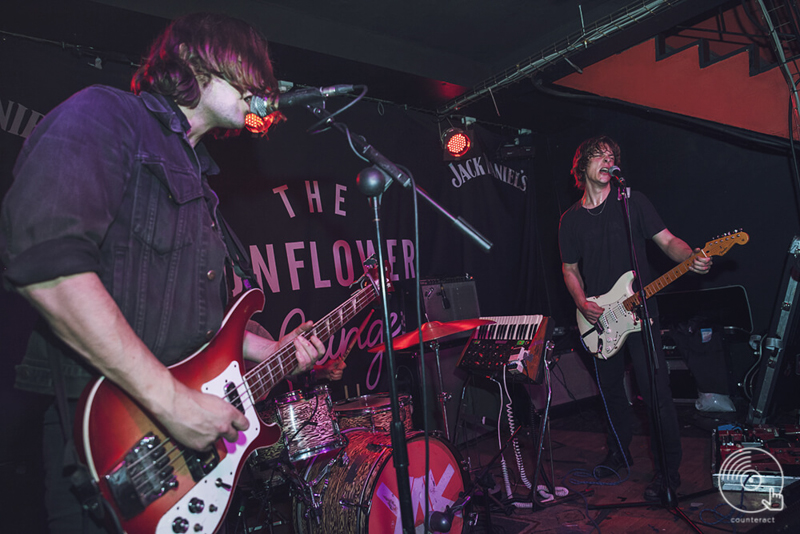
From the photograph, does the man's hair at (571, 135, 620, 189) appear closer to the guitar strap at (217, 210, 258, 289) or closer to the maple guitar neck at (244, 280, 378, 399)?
the maple guitar neck at (244, 280, 378, 399)

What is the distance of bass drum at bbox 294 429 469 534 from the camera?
Answer: 88.7 inches

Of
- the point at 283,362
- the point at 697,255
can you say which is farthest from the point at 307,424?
the point at 697,255

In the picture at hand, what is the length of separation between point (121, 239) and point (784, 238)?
5836mm

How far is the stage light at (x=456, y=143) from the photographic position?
17.6ft

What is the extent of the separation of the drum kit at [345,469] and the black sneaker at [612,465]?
4.68ft

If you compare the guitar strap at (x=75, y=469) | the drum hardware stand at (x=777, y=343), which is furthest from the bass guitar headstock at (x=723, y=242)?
the guitar strap at (x=75, y=469)

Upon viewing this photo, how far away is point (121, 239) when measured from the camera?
1.31 metres

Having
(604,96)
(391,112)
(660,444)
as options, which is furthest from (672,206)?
(660,444)

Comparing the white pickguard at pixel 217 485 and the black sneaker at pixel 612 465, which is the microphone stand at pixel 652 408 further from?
the white pickguard at pixel 217 485

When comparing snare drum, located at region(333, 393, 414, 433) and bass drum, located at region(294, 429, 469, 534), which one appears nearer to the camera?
bass drum, located at region(294, 429, 469, 534)

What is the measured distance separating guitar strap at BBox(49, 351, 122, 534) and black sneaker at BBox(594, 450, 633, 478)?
330cm

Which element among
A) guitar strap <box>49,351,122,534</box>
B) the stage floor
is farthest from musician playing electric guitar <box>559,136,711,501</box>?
guitar strap <box>49,351,122,534</box>

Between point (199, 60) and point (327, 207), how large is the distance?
3050 mm

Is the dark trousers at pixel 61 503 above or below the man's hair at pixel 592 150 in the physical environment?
below
